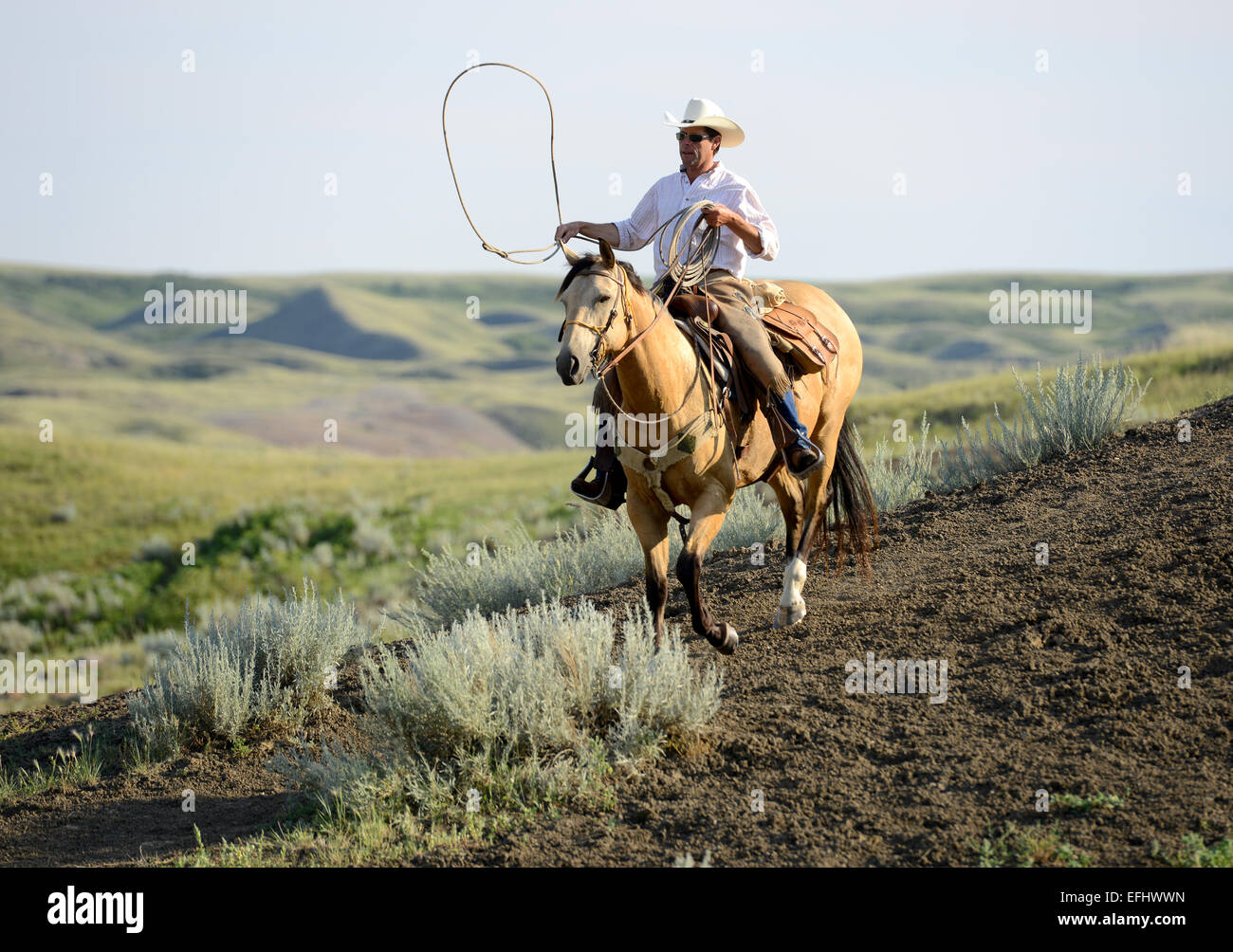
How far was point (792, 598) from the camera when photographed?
842 cm

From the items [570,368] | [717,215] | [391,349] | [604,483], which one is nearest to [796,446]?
[604,483]

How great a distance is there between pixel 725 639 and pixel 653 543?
30.1 inches

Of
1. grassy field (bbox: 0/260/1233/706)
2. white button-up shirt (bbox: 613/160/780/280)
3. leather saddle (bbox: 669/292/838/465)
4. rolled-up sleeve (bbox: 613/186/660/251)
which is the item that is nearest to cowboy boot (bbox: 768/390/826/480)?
leather saddle (bbox: 669/292/838/465)

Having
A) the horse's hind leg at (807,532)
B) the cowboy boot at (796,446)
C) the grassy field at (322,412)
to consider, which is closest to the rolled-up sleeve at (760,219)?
the cowboy boot at (796,446)

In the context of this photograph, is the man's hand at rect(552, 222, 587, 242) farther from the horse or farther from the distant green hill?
the distant green hill

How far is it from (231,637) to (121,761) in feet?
4.19

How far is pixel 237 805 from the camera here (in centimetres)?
710

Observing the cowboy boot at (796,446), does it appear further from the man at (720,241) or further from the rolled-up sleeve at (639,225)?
the rolled-up sleeve at (639,225)

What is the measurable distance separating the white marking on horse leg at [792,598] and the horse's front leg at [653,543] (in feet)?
4.69

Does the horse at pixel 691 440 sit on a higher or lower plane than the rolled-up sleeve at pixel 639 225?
lower

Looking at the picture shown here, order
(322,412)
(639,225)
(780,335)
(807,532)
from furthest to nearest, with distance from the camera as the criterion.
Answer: (322,412) < (807,532) < (780,335) < (639,225)

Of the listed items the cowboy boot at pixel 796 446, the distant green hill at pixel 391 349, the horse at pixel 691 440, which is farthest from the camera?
the distant green hill at pixel 391 349

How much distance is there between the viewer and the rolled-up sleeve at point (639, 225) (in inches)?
300

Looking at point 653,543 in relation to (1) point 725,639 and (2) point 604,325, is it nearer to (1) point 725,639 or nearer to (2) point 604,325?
(1) point 725,639
